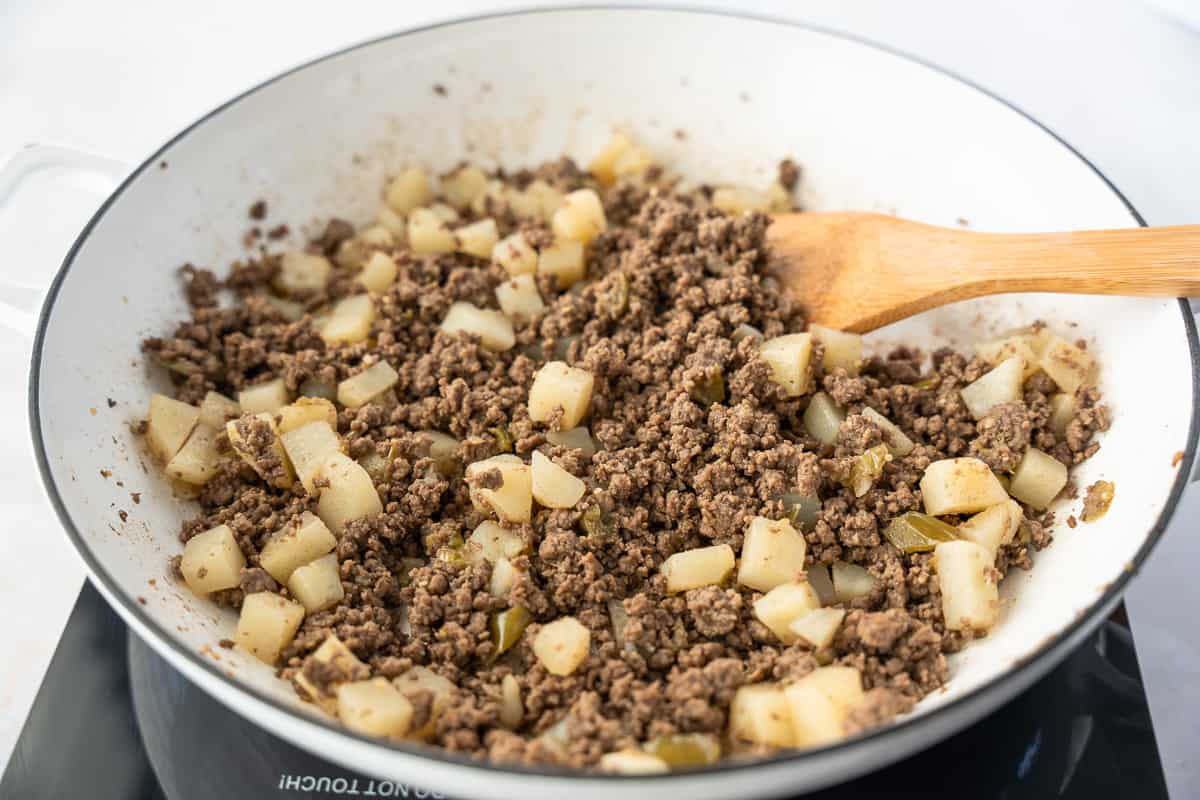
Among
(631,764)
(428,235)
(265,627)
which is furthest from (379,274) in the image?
(631,764)

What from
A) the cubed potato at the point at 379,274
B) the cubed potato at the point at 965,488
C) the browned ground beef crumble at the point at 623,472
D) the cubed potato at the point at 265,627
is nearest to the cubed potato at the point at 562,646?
the browned ground beef crumble at the point at 623,472

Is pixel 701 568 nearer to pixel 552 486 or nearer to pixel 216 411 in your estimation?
pixel 552 486

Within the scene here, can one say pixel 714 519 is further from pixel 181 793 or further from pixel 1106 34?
pixel 1106 34

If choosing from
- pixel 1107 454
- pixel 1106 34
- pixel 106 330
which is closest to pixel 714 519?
pixel 1107 454

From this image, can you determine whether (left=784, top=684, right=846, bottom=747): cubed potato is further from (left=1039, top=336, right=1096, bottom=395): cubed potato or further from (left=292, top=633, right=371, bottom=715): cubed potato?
(left=1039, top=336, right=1096, bottom=395): cubed potato

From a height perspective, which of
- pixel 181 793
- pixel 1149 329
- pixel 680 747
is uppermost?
pixel 1149 329

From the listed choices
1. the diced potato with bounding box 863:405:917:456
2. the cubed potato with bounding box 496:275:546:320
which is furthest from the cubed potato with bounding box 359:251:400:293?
the diced potato with bounding box 863:405:917:456

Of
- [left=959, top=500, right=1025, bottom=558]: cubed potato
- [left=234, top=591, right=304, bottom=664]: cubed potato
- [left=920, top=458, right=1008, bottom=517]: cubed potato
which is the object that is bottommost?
[left=234, top=591, right=304, bottom=664]: cubed potato
